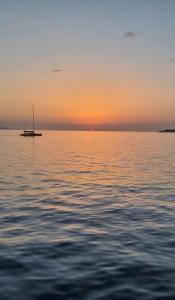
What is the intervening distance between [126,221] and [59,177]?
18.8m

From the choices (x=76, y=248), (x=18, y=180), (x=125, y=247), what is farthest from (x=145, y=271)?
(x=18, y=180)

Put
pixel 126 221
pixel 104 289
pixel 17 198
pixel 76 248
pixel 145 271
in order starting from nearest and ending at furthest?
pixel 104 289 → pixel 145 271 → pixel 76 248 → pixel 126 221 → pixel 17 198

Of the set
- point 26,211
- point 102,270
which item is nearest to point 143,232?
point 102,270

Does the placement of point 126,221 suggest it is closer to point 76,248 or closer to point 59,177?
point 76,248

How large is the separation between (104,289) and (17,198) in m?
14.3

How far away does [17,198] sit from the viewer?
2234 cm

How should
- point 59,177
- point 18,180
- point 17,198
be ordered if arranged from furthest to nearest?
1. point 59,177
2. point 18,180
3. point 17,198

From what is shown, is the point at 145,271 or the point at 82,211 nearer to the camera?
the point at 145,271

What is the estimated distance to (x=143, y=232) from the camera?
1448 cm

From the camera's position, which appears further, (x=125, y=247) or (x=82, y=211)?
(x=82, y=211)

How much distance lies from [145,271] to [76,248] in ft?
10.0

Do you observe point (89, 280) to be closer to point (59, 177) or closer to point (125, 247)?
point (125, 247)

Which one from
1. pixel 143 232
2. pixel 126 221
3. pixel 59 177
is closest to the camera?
pixel 143 232

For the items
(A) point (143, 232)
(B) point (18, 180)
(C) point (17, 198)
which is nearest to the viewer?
(A) point (143, 232)
